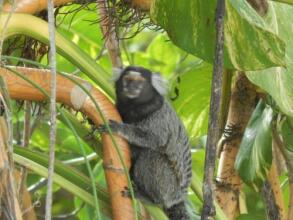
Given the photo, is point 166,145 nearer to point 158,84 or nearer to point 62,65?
point 158,84

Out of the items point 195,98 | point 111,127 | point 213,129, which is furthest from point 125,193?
point 195,98

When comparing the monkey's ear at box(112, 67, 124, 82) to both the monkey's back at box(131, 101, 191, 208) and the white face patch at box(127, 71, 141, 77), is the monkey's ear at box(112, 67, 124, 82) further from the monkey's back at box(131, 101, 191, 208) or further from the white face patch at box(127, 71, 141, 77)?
the monkey's back at box(131, 101, 191, 208)

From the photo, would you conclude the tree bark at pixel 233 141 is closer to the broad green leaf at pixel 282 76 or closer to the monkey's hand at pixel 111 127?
the broad green leaf at pixel 282 76

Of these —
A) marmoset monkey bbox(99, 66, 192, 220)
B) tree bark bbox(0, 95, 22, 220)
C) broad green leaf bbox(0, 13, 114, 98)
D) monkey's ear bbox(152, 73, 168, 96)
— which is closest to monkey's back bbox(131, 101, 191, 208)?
marmoset monkey bbox(99, 66, 192, 220)

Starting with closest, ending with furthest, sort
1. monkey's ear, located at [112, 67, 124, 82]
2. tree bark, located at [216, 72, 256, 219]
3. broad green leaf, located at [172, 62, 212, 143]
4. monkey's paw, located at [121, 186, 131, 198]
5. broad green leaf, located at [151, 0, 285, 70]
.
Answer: broad green leaf, located at [151, 0, 285, 70], monkey's paw, located at [121, 186, 131, 198], tree bark, located at [216, 72, 256, 219], monkey's ear, located at [112, 67, 124, 82], broad green leaf, located at [172, 62, 212, 143]

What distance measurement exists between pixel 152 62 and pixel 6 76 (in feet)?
7.90

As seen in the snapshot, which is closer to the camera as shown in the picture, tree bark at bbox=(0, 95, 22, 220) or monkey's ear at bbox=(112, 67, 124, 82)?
tree bark at bbox=(0, 95, 22, 220)

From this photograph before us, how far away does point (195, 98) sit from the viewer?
3186 millimetres

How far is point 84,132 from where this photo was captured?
83.1 inches

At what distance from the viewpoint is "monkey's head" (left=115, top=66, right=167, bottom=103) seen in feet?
9.49

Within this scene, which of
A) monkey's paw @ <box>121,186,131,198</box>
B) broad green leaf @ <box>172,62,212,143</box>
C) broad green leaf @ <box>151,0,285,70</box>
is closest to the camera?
broad green leaf @ <box>151,0,285,70</box>

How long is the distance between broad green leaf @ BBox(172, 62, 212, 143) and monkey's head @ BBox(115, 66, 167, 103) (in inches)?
4.9

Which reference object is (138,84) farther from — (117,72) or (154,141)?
Answer: (154,141)

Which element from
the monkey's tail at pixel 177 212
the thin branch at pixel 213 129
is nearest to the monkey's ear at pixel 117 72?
the monkey's tail at pixel 177 212
